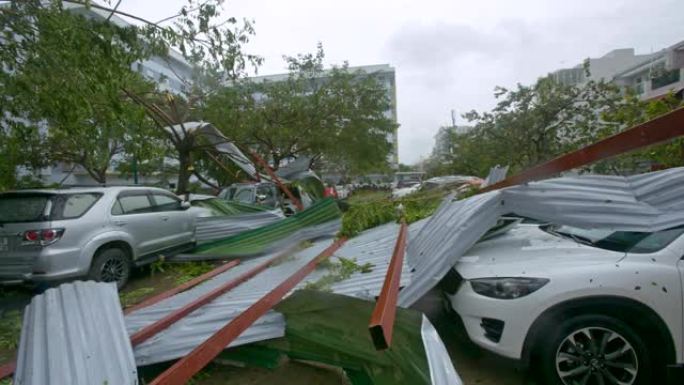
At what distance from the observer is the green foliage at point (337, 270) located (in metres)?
3.86

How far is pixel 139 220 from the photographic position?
268 inches

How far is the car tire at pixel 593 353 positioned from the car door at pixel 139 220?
5928mm

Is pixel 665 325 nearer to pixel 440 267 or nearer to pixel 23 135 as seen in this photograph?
pixel 440 267

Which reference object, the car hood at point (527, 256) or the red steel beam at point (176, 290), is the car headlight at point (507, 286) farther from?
the red steel beam at point (176, 290)

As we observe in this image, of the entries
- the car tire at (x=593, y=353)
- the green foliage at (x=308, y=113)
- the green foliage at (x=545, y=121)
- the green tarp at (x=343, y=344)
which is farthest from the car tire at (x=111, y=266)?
the green foliage at (x=545, y=121)

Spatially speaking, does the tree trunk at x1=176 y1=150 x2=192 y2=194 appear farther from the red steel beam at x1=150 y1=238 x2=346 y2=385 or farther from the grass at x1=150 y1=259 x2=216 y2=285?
the red steel beam at x1=150 y1=238 x2=346 y2=385

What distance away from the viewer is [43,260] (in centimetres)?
530

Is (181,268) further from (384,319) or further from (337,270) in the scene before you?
(384,319)

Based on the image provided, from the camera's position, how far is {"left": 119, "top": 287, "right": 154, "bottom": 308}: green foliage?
5711 millimetres

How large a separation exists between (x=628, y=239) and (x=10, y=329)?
6.35 metres

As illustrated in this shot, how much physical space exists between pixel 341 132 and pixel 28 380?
52.6ft

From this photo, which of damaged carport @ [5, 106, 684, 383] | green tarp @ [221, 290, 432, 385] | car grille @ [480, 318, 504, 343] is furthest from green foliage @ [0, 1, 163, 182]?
car grille @ [480, 318, 504, 343]

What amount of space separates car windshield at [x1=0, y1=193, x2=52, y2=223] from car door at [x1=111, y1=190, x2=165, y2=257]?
3.11ft

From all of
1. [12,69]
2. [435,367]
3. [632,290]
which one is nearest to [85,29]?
[12,69]
